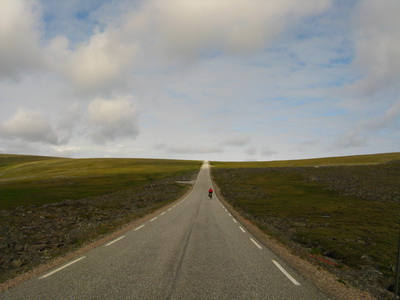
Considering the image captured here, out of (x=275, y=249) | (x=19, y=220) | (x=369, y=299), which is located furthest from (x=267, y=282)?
(x=19, y=220)

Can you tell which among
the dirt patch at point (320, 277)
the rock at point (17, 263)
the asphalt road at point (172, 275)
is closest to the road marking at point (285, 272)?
the asphalt road at point (172, 275)

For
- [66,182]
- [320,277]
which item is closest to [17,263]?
[320,277]

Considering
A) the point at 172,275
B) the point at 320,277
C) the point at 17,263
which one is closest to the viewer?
the point at 172,275

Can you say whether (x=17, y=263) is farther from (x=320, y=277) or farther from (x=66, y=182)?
(x=66, y=182)

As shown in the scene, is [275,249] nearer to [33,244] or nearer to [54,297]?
[54,297]

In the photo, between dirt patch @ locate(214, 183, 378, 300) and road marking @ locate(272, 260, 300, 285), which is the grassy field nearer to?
dirt patch @ locate(214, 183, 378, 300)

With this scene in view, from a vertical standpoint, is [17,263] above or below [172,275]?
below

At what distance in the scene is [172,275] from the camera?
8.36 meters

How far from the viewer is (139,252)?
36.7 feet

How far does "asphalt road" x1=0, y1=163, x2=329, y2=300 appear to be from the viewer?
23.3 feet

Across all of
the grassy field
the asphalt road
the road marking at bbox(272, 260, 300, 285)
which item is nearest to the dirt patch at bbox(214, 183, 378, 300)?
the asphalt road

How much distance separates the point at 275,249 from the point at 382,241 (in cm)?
932

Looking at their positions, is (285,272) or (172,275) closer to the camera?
(172,275)

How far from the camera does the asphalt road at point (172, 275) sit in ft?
23.3
